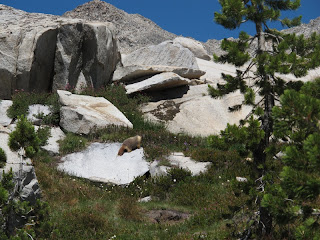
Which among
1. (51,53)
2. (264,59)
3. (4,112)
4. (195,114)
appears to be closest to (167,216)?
(264,59)

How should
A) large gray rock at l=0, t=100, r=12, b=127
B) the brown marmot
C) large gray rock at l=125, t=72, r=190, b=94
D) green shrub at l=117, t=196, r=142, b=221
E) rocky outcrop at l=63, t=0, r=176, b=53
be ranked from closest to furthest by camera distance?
green shrub at l=117, t=196, r=142, b=221, the brown marmot, large gray rock at l=0, t=100, r=12, b=127, large gray rock at l=125, t=72, r=190, b=94, rocky outcrop at l=63, t=0, r=176, b=53

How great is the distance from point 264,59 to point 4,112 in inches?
513

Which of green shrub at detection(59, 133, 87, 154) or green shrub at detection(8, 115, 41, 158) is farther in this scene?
green shrub at detection(59, 133, 87, 154)

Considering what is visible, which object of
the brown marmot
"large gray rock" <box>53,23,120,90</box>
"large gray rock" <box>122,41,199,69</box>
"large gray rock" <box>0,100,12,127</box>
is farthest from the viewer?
"large gray rock" <box>122,41,199,69</box>

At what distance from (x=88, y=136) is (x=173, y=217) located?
7.13 m

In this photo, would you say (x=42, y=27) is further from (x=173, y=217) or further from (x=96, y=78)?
(x=173, y=217)

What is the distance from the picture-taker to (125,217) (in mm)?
9922

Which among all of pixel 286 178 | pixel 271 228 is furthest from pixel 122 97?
pixel 286 178

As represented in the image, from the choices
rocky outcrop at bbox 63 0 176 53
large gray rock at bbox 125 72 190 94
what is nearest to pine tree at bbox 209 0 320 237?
large gray rock at bbox 125 72 190 94

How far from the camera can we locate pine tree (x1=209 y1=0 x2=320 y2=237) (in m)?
7.62

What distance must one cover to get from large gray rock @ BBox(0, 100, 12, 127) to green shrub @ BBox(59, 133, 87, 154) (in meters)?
2.88

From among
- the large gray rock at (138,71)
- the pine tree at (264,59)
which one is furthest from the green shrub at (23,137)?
the large gray rock at (138,71)

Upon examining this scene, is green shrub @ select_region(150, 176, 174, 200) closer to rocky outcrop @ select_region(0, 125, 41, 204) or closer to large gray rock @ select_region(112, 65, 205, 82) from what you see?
rocky outcrop @ select_region(0, 125, 41, 204)

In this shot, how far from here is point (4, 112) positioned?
57.9 feet
